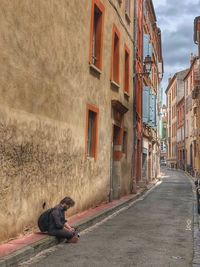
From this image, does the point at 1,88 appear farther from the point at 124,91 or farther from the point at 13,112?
the point at 124,91

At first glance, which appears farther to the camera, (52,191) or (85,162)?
(85,162)

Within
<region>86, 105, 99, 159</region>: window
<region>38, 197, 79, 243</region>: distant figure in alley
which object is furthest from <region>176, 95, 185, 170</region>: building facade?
<region>38, 197, 79, 243</region>: distant figure in alley

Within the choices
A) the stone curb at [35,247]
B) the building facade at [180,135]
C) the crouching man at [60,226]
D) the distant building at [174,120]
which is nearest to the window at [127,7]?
A: the stone curb at [35,247]

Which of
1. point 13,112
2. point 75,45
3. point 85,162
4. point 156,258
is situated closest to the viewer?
point 156,258

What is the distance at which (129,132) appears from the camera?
1908 centimetres

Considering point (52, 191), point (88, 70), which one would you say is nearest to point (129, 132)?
point (88, 70)

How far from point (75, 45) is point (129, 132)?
8344mm

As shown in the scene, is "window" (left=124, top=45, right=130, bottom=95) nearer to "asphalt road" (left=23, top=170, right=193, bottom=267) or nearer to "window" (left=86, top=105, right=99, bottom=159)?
"window" (left=86, top=105, right=99, bottom=159)

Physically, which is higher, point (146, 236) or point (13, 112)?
point (13, 112)

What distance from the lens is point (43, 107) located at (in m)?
9.09

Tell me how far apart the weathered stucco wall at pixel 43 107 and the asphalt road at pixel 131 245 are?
3.64 feet

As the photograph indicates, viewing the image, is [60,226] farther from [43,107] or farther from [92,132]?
[92,132]

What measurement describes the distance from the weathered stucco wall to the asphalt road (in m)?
1.11

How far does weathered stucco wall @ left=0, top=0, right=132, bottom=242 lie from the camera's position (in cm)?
763
